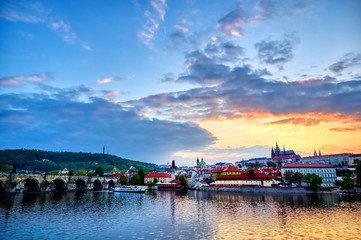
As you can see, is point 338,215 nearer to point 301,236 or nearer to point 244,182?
point 301,236

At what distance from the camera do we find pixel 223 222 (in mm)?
28609

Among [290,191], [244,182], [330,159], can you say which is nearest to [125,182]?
[244,182]

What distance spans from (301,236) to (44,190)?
281 ft

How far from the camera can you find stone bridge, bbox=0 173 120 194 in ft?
221

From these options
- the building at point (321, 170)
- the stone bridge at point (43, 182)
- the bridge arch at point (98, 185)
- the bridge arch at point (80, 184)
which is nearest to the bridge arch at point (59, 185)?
the stone bridge at point (43, 182)

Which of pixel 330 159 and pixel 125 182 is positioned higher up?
pixel 330 159

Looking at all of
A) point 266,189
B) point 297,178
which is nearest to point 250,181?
point 266,189

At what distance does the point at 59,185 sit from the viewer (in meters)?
96.9

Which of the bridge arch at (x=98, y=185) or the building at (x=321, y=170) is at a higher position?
the building at (x=321, y=170)

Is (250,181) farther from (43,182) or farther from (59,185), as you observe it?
(59,185)

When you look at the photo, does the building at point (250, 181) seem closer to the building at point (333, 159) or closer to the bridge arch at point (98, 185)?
the bridge arch at point (98, 185)

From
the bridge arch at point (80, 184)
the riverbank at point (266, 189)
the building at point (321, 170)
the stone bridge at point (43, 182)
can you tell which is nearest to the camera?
the stone bridge at point (43, 182)

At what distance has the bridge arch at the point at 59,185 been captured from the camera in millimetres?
92619

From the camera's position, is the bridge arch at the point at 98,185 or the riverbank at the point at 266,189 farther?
the bridge arch at the point at 98,185
